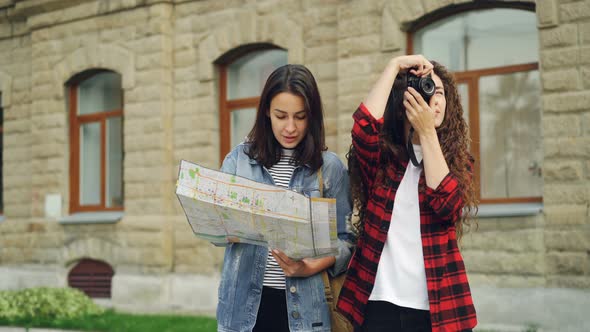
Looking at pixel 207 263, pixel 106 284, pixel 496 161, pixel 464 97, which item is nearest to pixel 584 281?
pixel 496 161

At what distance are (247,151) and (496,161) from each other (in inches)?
235

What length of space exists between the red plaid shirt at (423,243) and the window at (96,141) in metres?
9.52

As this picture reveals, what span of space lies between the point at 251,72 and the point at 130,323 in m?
3.87

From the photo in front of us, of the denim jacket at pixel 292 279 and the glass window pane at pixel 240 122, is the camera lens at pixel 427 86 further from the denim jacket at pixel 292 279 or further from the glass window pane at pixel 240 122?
the glass window pane at pixel 240 122

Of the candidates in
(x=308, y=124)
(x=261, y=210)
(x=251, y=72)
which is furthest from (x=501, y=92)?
(x=261, y=210)

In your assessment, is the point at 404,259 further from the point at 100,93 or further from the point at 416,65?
the point at 100,93

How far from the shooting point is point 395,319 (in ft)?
8.81

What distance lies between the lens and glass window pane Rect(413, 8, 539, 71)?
841cm

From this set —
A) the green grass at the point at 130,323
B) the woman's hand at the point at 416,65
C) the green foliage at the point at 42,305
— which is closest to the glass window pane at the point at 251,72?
the green grass at the point at 130,323

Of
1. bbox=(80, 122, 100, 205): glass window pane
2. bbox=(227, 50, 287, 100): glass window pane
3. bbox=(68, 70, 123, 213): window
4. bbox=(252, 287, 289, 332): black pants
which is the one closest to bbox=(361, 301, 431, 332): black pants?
bbox=(252, 287, 289, 332): black pants

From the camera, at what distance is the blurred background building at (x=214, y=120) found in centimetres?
780

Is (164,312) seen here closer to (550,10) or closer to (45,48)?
(45,48)

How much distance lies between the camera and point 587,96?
7.61 m

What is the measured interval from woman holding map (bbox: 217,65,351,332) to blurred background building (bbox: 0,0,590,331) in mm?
5310
